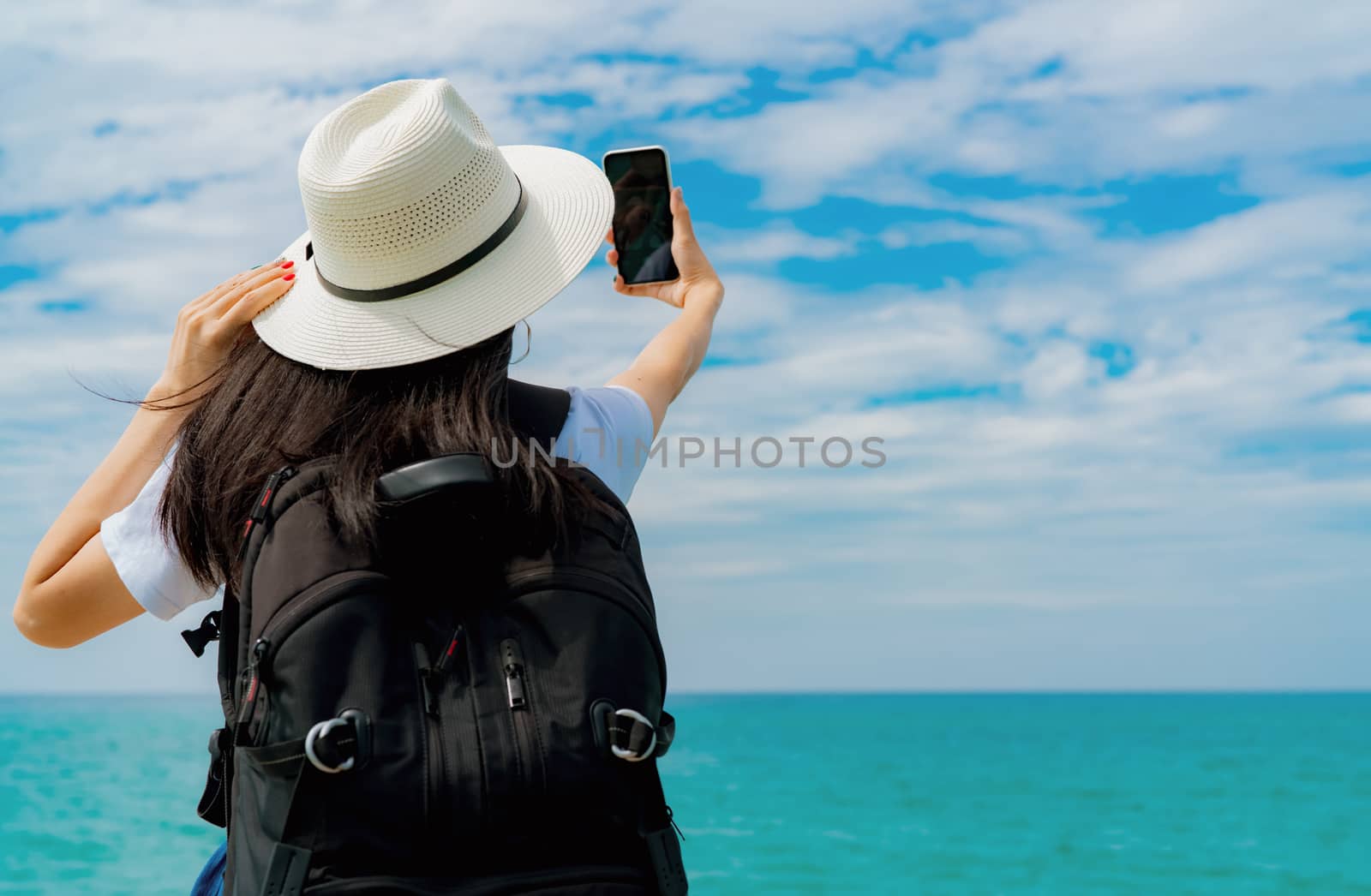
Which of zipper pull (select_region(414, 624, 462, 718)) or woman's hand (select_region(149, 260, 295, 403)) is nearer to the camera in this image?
zipper pull (select_region(414, 624, 462, 718))

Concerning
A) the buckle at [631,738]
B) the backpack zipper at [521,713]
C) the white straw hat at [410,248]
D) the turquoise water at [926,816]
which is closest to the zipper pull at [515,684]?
the backpack zipper at [521,713]

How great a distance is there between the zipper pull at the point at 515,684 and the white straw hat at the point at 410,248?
425mm

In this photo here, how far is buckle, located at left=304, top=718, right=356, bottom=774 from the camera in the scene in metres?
1.22

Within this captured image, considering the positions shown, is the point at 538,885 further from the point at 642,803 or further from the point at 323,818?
the point at 323,818

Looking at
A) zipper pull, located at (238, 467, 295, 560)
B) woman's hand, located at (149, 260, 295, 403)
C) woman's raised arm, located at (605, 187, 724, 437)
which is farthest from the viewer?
woman's raised arm, located at (605, 187, 724, 437)

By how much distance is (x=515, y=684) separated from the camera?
51.7 inches

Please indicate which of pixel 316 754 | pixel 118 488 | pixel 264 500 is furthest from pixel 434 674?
pixel 118 488

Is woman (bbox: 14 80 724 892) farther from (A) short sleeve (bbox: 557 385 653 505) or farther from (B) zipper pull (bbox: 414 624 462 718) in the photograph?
(B) zipper pull (bbox: 414 624 462 718)

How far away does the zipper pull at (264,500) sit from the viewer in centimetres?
134

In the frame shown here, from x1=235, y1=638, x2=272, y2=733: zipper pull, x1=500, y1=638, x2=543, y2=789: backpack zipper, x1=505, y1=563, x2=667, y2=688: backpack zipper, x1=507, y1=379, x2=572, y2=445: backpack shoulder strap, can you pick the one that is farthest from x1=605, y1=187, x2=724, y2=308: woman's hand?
x1=235, y1=638, x2=272, y2=733: zipper pull

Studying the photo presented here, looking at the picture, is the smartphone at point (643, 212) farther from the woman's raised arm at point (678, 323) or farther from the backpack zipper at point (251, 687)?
the backpack zipper at point (251, 687)

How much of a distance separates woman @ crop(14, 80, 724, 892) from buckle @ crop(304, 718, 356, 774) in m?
0.22

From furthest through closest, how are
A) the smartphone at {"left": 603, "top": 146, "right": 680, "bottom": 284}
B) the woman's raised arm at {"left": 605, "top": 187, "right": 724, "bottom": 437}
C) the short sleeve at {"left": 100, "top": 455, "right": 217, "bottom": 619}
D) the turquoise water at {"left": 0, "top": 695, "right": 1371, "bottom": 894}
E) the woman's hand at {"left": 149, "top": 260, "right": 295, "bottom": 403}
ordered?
the turquoise water at {"left": 0, "top": 695, "right": 1371, "bottom": 894}, the smartphone at {"left": 603, "top": 146, "right": 680, "bottom": 284}, the woman's raised arm at {"left": 605, "top": 187, "right": 724, "bottom": 437}, the woman's hand at {"left": 149, "top": 260, "right": 295, "bottom": 403}, the short sleeve at {"left": 100, "top": 455, "right": 217, "bottom": 619}

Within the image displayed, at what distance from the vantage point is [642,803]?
135cm
